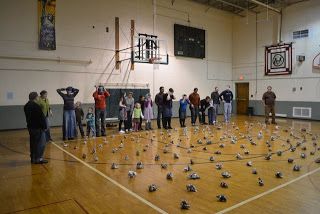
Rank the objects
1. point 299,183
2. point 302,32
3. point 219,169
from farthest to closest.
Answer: point 302,32, point 219,169, point 299,183

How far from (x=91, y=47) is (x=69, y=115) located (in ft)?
16.5

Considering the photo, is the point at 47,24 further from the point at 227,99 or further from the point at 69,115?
the point at 227,99

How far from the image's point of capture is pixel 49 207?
3252 millimetres

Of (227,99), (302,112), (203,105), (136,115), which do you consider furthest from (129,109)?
(302,112)

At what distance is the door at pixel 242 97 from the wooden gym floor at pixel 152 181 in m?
9.77

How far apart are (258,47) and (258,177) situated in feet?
43.3

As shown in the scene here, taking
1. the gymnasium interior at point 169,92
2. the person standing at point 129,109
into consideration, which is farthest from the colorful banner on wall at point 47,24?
the person standing at point 129,109

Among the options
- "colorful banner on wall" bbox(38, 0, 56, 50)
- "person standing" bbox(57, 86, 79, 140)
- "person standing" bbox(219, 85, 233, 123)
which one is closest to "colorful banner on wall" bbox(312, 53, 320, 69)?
"person standing" bbox(219, 85, 233, 123)

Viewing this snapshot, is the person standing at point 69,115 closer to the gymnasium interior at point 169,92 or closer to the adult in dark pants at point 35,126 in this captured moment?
the gymnasium interior at point 169,92

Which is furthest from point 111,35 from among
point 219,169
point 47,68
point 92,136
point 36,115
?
point 219,169

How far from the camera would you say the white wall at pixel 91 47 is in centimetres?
1029

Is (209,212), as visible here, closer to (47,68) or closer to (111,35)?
(47,68)

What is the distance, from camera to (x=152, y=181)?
4.20 m

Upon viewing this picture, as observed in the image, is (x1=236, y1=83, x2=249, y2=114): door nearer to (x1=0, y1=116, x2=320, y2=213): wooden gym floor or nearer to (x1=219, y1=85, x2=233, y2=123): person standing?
(x1=219, y1=85, x2=233, y2=123): person standing
